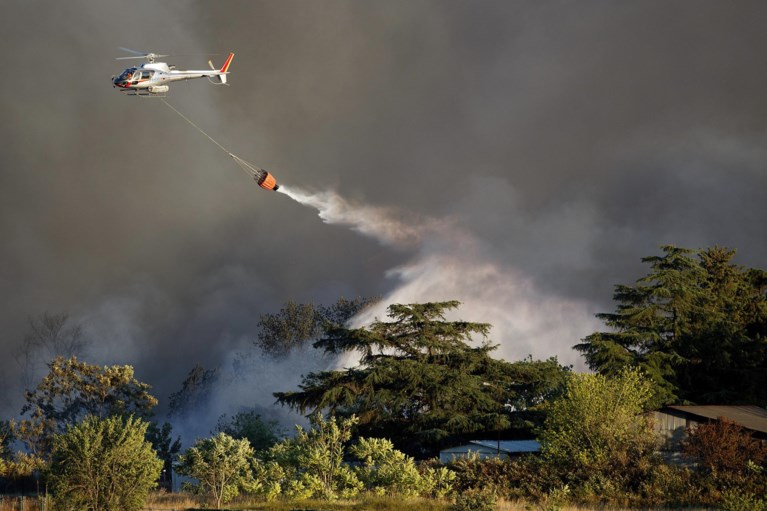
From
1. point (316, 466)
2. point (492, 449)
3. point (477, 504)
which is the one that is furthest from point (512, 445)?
point (477, 504)

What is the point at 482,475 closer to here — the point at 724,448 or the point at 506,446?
the point at 506,446

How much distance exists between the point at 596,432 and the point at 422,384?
22.4 m

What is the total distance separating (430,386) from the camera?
69.9 metres

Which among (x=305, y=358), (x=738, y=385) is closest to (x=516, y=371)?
(x=738, y=385)

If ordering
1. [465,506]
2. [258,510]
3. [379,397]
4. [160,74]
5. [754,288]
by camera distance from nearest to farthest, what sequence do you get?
[465,506]
[258,510]
[160,74]
[379,397]
[754,288]

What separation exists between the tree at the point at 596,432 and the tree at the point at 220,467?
16.5m

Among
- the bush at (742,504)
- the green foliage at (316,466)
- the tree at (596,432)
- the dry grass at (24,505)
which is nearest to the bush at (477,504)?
the green foliage at (316,466)

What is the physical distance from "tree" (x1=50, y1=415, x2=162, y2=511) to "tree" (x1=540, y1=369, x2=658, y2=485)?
2151 centimetres

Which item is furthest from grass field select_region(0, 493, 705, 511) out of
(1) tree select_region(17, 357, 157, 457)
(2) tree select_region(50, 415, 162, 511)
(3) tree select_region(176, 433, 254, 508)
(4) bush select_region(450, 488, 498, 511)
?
(1) tree select_region(17, 357, 157, 457)

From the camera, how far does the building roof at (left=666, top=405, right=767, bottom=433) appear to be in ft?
169

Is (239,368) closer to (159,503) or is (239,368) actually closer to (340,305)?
(340,305)

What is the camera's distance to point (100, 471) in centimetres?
4162

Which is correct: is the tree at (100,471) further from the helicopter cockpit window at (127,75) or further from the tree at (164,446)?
the tree at (164,446)

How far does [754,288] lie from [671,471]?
49.6 metres
